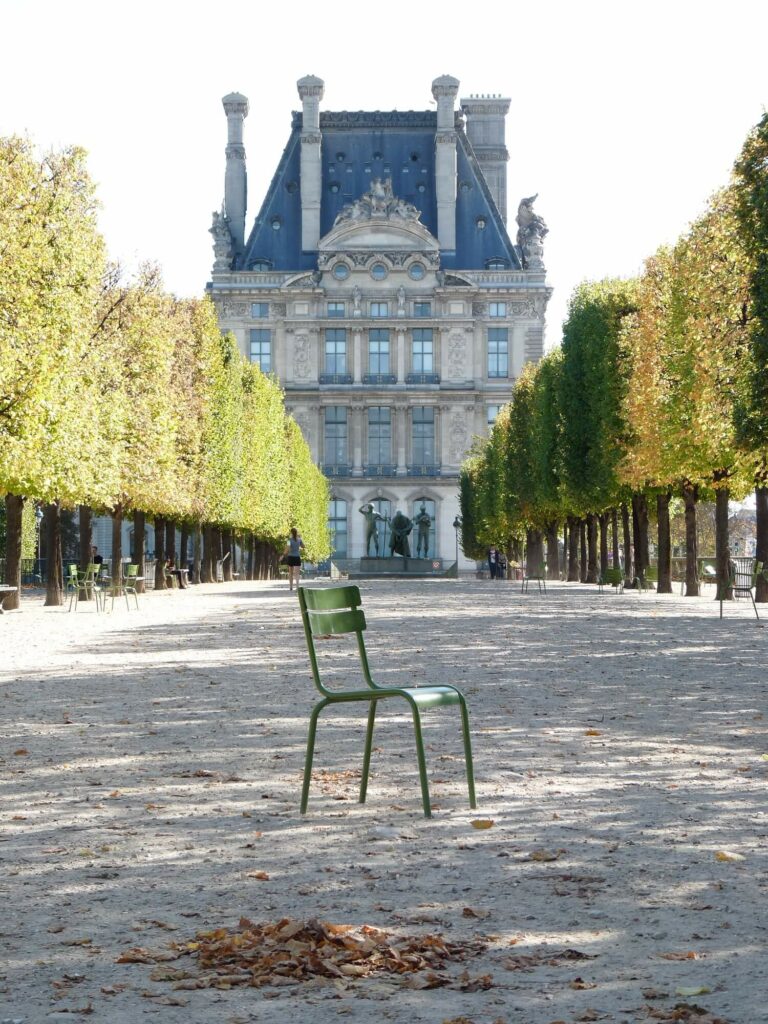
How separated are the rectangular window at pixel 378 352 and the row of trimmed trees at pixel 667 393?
139ft

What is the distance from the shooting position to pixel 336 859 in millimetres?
6309

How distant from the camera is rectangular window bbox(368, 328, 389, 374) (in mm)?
109250

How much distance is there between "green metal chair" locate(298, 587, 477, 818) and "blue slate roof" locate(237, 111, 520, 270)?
341ft

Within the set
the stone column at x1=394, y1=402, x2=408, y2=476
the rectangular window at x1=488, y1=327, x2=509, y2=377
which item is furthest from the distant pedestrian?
the rectangular window at x1=488, y1=327, x2=509, y2=377

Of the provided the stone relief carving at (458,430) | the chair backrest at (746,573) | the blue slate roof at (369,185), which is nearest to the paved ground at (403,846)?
the chair backrest at (746,573)

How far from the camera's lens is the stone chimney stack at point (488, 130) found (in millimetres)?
122125

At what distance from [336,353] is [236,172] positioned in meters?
15.7

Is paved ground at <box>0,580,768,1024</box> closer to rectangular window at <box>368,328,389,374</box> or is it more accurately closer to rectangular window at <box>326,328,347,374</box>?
rectangular window at <box>368,328,389,374</box>

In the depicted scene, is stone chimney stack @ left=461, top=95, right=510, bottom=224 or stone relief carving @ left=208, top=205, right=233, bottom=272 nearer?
stone relief carving @ left=208, top=205, right=233, bottom=272

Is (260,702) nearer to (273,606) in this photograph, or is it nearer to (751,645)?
(751,645)

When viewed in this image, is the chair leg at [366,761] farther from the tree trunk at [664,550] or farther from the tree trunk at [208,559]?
the tree trunk at [208,559]

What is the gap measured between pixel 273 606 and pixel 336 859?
29416mm

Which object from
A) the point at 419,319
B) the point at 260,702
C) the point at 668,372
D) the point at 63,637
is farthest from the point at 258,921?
the point at 419,319

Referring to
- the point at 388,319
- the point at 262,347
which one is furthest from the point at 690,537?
the point at 262,347
